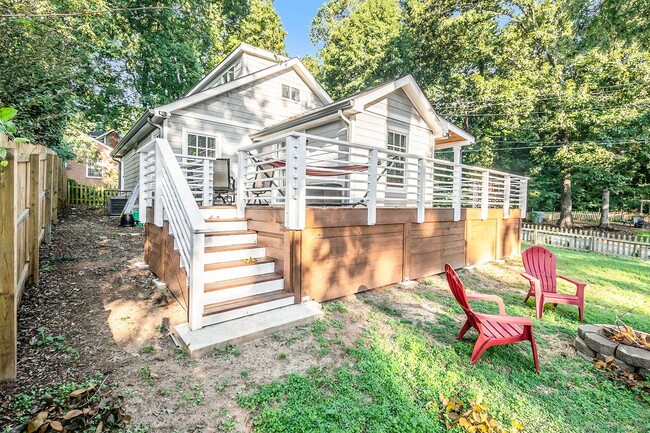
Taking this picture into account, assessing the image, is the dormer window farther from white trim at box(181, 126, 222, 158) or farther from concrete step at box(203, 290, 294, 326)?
concrete step at box(203, 290, 294, 326)

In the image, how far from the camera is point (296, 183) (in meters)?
3.92

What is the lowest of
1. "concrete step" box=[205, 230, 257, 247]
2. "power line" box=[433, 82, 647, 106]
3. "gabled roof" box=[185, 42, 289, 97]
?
"concrete step" box=[205, 230, 257, 247]

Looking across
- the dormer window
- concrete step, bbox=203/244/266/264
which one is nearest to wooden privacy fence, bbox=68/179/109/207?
the dormer window

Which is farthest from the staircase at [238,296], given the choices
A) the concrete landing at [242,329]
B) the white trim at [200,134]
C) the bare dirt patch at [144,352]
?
the white trim at [200,134]

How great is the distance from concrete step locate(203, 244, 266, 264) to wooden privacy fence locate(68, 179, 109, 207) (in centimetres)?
1271

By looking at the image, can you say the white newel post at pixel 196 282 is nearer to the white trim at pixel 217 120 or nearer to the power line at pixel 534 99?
the white trim at pixel 217 120

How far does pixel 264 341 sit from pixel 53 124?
7.98 m

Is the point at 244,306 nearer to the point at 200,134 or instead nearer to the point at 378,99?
the point at 378,99

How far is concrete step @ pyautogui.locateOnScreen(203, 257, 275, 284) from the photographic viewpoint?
12.2 feet

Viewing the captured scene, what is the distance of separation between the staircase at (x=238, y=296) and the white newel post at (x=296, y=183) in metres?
0.77

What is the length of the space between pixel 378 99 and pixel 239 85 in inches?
174

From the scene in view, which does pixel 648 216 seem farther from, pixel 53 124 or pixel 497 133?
pixel 53 124

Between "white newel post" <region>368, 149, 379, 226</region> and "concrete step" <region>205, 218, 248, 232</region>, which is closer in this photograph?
"concrete step" <region>205, 218, 248, 232</region>

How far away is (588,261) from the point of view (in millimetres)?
Result: 8750
